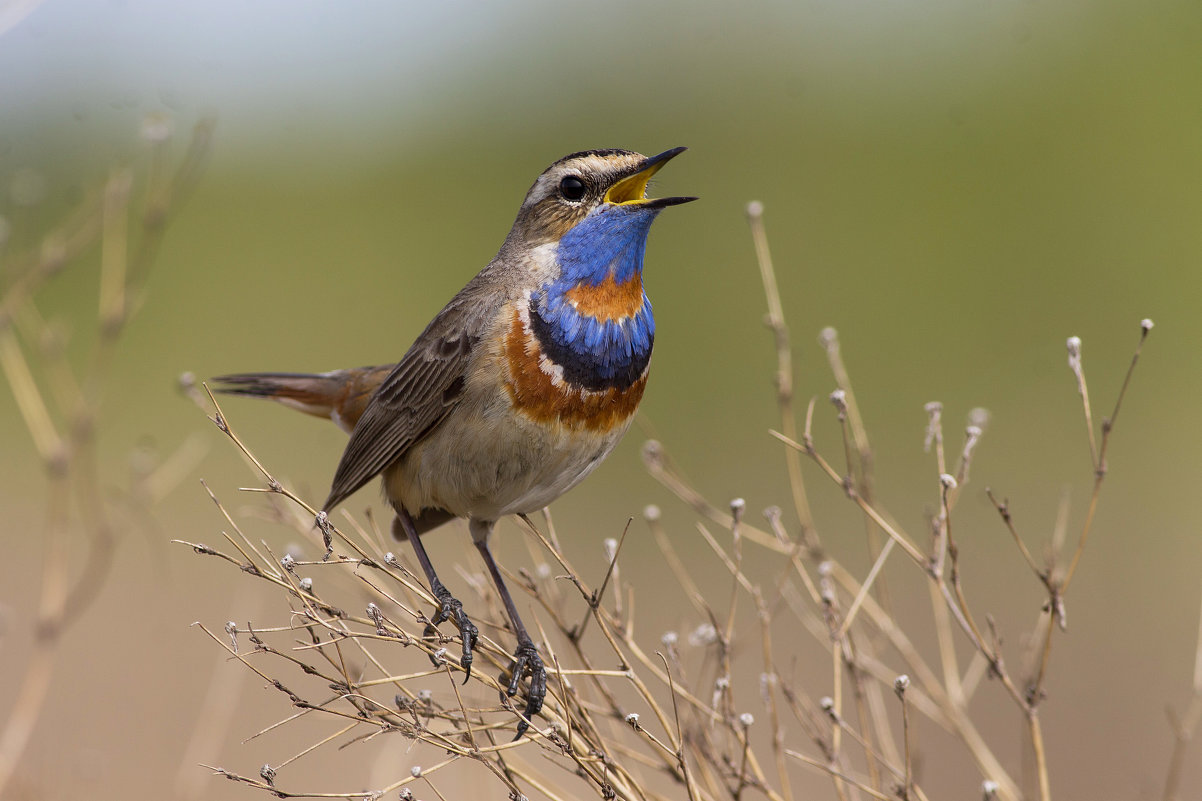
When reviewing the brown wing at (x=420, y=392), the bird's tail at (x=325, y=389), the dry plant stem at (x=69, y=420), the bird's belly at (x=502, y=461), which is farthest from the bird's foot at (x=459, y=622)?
the dry plant stem at (x=69, y=420)

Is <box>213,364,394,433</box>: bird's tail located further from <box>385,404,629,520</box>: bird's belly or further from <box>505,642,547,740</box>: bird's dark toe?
<box>505,642,547,740</box>: bird's dark toe

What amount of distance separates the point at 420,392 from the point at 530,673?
3.49ft

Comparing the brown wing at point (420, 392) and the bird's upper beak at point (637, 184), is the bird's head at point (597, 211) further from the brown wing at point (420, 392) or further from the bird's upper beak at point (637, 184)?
the brown wing at point (420, 392)

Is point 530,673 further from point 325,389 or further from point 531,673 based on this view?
point 325,389

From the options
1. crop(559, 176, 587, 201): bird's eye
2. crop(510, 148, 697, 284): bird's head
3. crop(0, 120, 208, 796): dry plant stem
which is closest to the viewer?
crop(0, 120, 208, 796): dry plant stem

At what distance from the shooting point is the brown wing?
4070 mm

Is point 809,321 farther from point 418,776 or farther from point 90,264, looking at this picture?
point 418,776

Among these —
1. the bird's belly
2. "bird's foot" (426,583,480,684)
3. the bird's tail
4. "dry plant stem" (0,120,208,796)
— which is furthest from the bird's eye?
"bird's foot" (426,583,480,684)

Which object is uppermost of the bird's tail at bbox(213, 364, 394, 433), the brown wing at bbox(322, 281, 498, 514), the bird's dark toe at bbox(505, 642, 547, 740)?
the bird's tail at bbox(213, 364, 394, 433)

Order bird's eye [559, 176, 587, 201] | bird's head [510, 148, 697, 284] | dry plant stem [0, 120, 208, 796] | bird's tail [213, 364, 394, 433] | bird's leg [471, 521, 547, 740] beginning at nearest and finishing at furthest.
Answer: bird's leg [471, 521, 547, 740] < dry plant stem [0, 120, 208, 796] < bird's head [510, 148, 697, 284] < bird's eye [559, 176, 587, 201] < bird's tail [213, 364, 394, 433]

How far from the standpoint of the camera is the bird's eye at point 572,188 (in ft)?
13.3

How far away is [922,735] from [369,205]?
27.3 ft

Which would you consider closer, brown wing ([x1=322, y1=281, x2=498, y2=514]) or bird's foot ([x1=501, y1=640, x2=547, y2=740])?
bird's foot ([x1=501, y1=640, x2=547, y2=740])

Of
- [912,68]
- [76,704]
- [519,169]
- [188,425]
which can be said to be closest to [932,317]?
[912,68]
